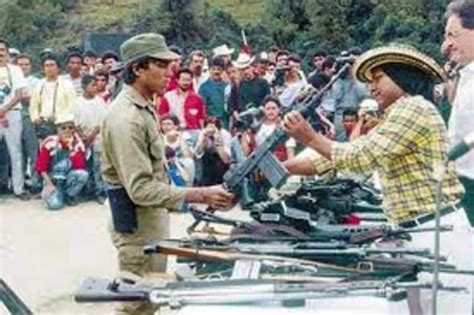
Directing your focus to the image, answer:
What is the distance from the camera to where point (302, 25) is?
2230 centimetres

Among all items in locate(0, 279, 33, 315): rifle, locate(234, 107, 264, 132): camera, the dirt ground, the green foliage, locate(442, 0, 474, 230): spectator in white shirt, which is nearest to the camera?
locate(0, 279, 33, 315): rifle

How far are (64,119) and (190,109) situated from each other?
1.46 meters

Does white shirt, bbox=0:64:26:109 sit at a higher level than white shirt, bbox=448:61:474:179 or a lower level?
lower

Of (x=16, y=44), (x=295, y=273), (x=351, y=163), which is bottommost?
(x=16, y=44)

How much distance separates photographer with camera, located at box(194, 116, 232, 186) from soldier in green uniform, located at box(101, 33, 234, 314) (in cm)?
642

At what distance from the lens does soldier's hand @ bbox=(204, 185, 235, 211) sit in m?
4.61

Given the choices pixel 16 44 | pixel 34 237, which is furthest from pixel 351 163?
pixel 16 44

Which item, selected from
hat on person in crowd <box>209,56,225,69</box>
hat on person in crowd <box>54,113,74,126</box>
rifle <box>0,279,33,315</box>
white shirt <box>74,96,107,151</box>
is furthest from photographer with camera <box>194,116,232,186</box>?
rifle <box>0,279,33,315</box>

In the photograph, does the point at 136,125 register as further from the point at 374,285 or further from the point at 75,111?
the point at 75,111

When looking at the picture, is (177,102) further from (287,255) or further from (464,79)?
(287,255)

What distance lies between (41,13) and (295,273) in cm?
2539

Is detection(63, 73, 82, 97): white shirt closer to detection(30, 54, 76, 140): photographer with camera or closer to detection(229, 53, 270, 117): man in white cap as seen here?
detection(30, 54, 76, 140): photographer with camera

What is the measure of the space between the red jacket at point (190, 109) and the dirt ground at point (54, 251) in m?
1.37

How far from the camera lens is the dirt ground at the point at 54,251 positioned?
24.8 feet
